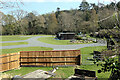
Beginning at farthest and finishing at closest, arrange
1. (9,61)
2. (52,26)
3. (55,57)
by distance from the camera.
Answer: (52,26) → (55,57) → (9,61)

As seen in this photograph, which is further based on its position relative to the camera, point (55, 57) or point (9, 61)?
point (55, 57)

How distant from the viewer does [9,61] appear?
469 inches

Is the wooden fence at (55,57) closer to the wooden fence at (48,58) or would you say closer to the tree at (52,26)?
the wooden fence at (48,58)

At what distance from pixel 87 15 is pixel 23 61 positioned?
2439 inches

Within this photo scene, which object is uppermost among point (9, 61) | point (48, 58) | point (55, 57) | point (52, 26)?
point (52, 26)

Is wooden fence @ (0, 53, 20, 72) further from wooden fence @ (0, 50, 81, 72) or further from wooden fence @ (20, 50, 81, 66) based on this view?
wooden fence @ (20, 50, 81, 66)

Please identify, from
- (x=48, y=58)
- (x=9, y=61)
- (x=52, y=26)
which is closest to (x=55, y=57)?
(x=48, y=58)

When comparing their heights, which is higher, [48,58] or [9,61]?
[48,58]

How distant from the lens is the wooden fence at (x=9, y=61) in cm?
1138

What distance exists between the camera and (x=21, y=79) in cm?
812

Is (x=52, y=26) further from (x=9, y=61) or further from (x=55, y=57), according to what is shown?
(x=9, y=61)

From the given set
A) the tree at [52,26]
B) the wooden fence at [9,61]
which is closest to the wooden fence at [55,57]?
the wooden fence at [9,61]

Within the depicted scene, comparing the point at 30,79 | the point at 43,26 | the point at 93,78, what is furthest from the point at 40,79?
the point at 43,26

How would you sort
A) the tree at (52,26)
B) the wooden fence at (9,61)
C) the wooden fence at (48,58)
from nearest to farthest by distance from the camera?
the wooden fence at (9,61)
the wooden fence at (48,58)
the tree at (52,26)
